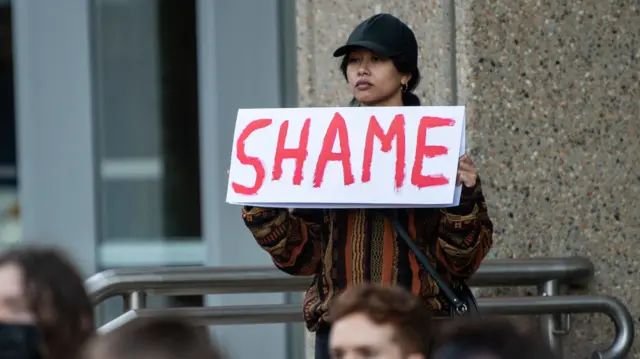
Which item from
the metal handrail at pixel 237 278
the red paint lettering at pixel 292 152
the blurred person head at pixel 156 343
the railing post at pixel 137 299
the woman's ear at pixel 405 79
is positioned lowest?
the railing post at pixel 137 299

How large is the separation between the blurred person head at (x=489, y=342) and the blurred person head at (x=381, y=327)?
2.38 ft

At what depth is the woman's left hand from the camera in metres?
3.79

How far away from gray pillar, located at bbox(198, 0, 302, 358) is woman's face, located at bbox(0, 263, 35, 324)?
11.3ft

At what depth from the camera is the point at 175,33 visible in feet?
21.2

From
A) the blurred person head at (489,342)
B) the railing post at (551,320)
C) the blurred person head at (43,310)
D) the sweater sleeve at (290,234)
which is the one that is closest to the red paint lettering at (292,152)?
the sweater sleeve at (290,234)

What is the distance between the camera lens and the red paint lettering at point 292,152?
389 cm

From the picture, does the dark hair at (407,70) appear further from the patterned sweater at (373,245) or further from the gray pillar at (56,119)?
the gray pillar at (56,119)

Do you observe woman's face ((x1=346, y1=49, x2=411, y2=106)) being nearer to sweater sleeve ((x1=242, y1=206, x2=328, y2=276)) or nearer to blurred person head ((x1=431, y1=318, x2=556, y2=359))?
sweater sleeve ((x1=242, y1=206, x2=328, y2=276))

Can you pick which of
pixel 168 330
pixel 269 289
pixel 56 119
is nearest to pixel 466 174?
pixel 269 289

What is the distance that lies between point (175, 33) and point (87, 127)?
23.5 inches

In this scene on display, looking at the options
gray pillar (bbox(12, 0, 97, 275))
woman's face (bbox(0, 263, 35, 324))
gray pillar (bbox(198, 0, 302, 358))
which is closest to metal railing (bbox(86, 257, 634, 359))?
gray pillar (bbox(198, 0, 302, 358))

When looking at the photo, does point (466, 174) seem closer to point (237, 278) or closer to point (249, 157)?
point (249, 157)

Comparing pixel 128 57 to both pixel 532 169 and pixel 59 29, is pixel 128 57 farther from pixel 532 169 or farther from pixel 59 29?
pixel 532 169

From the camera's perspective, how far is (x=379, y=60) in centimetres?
389
